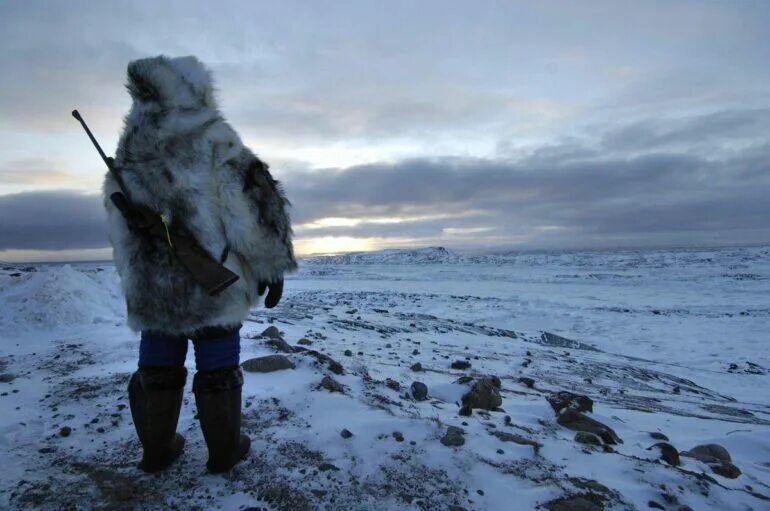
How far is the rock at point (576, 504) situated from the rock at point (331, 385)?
180 cm

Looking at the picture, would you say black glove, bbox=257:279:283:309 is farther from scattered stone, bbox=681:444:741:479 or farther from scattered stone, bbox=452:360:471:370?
scattered stone, bbox=452:360:471:370

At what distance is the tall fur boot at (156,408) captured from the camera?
216 centimetres

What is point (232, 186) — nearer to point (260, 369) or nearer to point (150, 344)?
point (150, 344)

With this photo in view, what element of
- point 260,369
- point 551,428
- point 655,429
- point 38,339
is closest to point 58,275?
point 38,339

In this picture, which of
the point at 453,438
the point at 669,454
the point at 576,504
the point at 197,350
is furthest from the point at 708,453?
the point at 197,350

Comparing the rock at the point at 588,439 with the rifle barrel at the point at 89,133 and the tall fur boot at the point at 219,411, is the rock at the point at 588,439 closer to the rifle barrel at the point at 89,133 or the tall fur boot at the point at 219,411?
the tall fur boot at the point at 219,411

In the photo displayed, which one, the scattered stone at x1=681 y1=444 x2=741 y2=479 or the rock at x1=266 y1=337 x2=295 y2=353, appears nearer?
the scattered stone at x1=681 y1=444 x2=741 y2=479

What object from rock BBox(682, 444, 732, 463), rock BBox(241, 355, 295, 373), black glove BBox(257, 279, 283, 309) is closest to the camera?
black glove BBox(257, 279, 283, 309)

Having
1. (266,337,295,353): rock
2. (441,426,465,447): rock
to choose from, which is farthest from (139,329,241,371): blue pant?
(266,337,295,353): rock

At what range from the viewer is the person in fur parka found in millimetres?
2086

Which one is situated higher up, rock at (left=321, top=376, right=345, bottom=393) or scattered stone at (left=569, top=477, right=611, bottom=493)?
rock at (left=321, top=376, right=345, bottom=393)

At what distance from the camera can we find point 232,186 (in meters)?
2.16

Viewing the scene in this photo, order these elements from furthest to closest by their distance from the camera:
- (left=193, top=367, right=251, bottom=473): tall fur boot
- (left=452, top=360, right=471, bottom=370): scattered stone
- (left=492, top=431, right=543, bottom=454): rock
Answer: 1. (left=452, top=360, right=471, bottom=370): scattered stone
2. (left=492, top=431, right=543, bottom=454): rock
3. (left=193, top=367, right=251, bottom=473): tall fur boot

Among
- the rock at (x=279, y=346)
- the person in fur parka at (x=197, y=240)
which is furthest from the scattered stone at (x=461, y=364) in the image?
the person in fur parka at (x=197, y=240)
